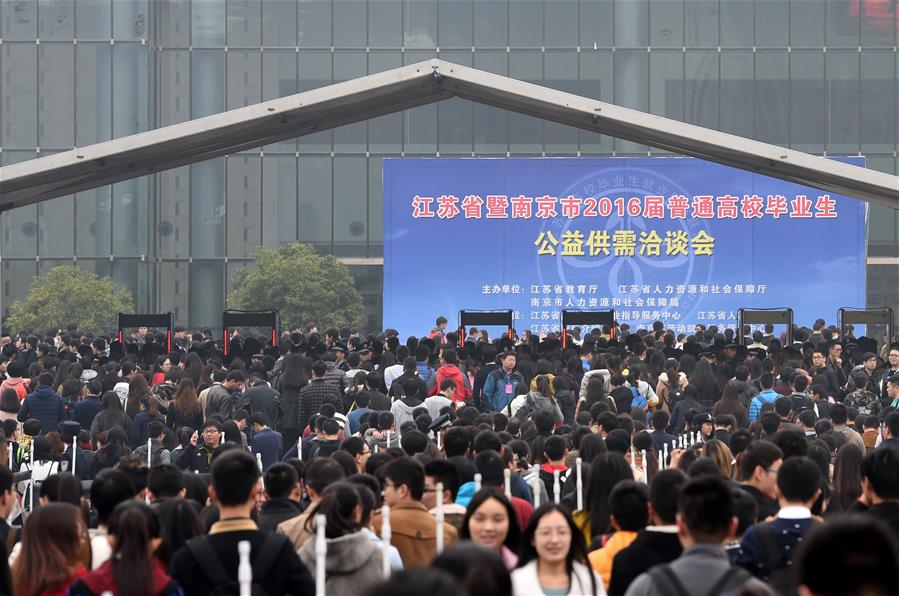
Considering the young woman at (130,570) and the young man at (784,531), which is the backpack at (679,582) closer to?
the young man at (784,531)

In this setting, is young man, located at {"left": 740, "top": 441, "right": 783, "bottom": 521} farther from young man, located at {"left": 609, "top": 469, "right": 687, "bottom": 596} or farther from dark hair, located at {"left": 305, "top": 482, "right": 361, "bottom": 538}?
dark hair, located at {"left": 305, "top": 482, "right": 361, "bottom": 538}

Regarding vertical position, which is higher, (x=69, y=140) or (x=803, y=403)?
(x=69, y=140)

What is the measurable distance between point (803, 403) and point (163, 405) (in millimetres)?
7262

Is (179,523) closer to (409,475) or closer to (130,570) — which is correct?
(409,475)

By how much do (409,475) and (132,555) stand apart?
2175 millimetres

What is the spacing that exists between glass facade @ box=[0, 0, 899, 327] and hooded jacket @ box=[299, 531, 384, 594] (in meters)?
43.7

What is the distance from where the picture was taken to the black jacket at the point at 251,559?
673 centimetres

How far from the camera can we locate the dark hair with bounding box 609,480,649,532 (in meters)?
7.47

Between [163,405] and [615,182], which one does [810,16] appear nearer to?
[615,182]

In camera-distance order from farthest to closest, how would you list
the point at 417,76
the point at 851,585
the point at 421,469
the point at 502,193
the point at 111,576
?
the point at 502,193, the point at 417,76, the point at 421,469, the point at 111,576, the point at 851,585

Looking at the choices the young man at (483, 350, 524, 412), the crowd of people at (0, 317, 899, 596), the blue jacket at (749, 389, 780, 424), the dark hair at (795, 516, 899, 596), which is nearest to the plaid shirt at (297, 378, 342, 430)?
the crowd of people at (0, 317, 899, 596)

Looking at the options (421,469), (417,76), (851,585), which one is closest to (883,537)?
(851,585)

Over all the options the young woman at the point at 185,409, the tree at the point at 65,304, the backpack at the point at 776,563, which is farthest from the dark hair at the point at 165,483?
the tree at the point at 65,304

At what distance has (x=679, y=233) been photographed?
34688 millimetres
